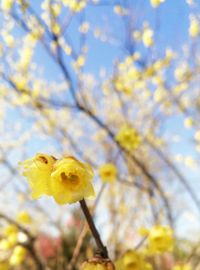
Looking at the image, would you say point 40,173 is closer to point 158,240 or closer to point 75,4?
point 158,240

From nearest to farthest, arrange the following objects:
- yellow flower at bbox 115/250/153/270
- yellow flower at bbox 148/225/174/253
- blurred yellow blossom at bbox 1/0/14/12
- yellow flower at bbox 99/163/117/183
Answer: yellow flower at bbox 115/250/153/270
yellow flower at bbox 148/225/174/253
yellow flower at bbox 99/163/117/183
blurred yellow blossom at bbox 1/0/14/12

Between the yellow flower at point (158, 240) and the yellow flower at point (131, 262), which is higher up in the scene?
the yellow flower at point (158, 240)

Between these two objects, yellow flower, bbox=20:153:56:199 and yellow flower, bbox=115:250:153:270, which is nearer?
yellow flower, bbox=20:153:56:199

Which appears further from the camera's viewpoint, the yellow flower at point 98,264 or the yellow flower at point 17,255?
the yellow flower at point 17,255

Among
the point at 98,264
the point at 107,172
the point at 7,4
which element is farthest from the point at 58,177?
the point at 7,4

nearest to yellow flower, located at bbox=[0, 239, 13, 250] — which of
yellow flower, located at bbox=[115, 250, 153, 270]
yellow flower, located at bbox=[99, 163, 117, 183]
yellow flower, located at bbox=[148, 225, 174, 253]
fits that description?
yellow flower, located at bbox=[99, 163, 117, 183]

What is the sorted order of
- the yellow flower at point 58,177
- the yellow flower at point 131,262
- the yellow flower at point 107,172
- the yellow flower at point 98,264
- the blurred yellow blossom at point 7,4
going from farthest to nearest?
1. the blurred yellow blossom at point 7,4
2. the yellow flower at point 107,172
3. the yellow flower at point 131,262
4. the yellow flower at point 58,177
5. the yellow flower at point 98,264

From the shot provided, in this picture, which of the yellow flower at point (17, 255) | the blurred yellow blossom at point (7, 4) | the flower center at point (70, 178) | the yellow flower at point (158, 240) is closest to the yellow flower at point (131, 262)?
the flower center at point (70, 178)

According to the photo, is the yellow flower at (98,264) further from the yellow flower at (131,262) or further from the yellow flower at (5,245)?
the yellow flower at (5,245)

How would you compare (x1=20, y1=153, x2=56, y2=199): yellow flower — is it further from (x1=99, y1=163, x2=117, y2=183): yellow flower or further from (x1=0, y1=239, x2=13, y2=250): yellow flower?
(x1=0, y1=239, x2=13, y2=250): yellow flower
